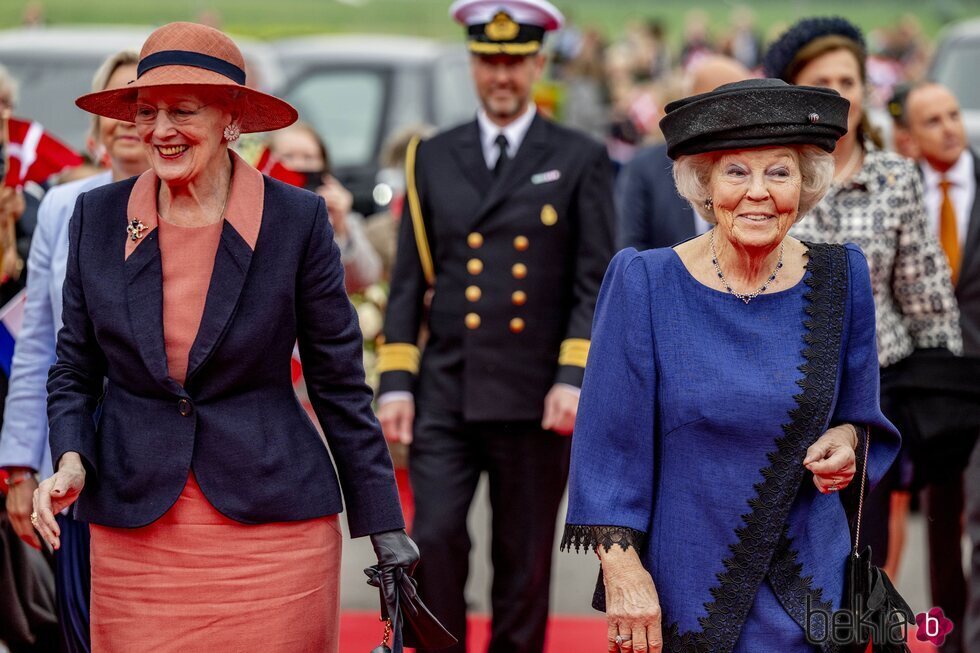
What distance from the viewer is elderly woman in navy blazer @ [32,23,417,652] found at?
12.5ft

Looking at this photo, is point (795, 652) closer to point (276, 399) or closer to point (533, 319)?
point (276, 399)

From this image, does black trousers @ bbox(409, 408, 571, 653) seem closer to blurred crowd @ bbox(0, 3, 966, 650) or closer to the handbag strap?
blurred crowd @ bbox(0, 3, 966, 650)

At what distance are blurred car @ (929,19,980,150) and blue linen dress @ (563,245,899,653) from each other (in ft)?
29.1

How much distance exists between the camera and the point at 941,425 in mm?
5312

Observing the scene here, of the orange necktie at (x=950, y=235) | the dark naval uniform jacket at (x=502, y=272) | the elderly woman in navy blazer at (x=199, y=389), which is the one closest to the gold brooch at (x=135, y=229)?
the elderly woman in navy blazer at (x=199, y=389)

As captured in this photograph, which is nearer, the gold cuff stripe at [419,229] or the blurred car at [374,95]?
the gold cuff stripe at [419,229]

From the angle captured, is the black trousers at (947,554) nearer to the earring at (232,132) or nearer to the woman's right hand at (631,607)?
Answer: the woman's right hand at (631,607)

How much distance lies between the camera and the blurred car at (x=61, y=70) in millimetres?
10906

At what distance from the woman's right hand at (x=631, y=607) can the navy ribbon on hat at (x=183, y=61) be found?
1.49 m

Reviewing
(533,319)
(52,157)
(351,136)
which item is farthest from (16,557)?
(351,136)

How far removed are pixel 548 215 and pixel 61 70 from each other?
22.7 ft

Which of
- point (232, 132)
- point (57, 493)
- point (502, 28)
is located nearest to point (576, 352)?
point (502, 28)

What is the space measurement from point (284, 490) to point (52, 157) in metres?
2.15

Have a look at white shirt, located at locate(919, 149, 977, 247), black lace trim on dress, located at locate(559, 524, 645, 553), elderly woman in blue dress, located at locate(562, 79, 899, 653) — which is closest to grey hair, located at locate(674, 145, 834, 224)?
elderly woman in blue dress, located at locate(562, 79, 899, 653)
